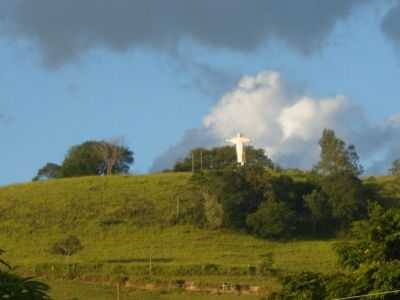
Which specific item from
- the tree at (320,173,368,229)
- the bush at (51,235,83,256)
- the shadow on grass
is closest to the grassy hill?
the shadow on grass

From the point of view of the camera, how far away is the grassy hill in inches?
2429

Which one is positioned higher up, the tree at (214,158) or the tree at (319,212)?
the tree at (214,158)

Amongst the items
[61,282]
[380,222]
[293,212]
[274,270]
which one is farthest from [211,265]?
[380,222]

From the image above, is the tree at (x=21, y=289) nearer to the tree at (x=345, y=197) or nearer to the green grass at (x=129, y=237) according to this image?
the green grass at (x=129, y=237)

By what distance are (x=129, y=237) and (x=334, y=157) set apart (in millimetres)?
23150

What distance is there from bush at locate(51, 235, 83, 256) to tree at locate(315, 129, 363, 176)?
89.6 ft

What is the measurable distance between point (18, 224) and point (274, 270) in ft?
83.5

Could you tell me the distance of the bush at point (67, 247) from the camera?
2719 inches

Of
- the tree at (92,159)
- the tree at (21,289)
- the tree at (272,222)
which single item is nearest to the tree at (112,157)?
the tree at (92,159)

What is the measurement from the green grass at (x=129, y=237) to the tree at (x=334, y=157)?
11.3 meters

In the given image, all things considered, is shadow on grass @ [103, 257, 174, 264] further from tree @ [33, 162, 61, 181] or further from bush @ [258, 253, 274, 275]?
tree @ [33, 162, 61, 181]

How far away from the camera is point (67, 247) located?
228ft

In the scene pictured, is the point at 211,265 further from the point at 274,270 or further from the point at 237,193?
the point at 237,193

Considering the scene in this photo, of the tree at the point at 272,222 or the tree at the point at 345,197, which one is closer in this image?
the tree at the point at 272,222
